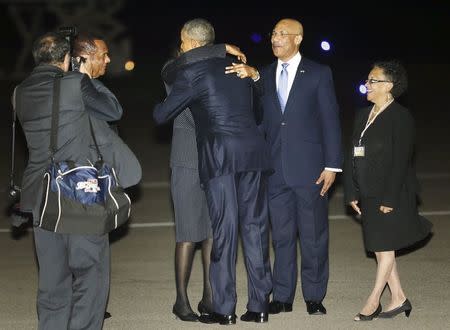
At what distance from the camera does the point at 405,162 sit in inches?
284

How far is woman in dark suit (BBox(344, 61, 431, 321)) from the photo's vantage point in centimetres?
719

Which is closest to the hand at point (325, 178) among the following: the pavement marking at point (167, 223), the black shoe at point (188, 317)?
the black shoe at point (188, 317)

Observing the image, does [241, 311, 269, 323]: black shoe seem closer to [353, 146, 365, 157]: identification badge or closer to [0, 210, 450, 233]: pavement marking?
[353, 146, 365, 157]: identification badge

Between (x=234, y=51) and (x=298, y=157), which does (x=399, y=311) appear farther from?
(x=234, y=51)

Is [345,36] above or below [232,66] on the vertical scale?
below

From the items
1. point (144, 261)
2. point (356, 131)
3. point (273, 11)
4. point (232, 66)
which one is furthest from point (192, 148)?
point (273, 11)

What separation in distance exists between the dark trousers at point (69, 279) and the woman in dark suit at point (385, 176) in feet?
6.37

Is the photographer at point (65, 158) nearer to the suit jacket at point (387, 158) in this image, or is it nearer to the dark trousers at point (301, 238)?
the dark trousers at point (301, 238)

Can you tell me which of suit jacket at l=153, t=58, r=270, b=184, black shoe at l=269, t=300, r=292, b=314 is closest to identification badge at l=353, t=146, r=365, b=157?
suit jacket at l=153, t=58, r=270, b=184

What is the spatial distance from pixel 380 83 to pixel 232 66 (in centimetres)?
103

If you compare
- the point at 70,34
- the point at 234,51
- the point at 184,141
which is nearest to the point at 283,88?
the point at 234,51

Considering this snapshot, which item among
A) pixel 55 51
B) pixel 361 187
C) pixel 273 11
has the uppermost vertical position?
pixel 55 51

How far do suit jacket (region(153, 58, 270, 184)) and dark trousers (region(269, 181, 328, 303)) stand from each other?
0.68 m

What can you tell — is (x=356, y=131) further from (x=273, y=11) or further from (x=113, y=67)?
(x=273, y=11)
